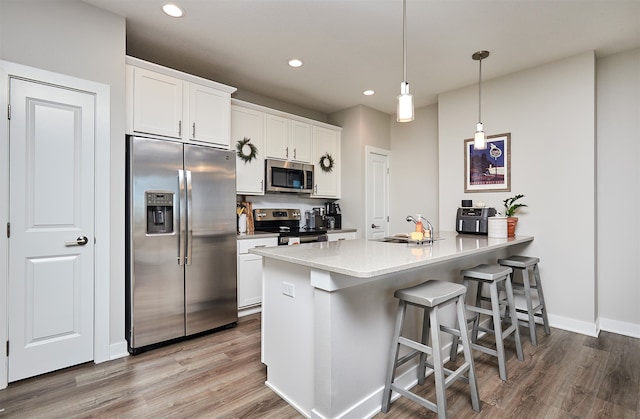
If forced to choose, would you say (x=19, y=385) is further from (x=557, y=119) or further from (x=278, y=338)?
(x=557, y=119)

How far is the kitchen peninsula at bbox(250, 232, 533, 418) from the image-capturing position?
1590 mm

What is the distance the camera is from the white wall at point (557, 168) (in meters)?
2.98

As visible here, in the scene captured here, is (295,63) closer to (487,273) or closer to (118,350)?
(487,273)

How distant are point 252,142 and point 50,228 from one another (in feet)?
7.07

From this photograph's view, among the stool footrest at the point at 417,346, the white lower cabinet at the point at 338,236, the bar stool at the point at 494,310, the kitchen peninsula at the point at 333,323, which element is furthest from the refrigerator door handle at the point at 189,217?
the bar stool at the point at 494,310

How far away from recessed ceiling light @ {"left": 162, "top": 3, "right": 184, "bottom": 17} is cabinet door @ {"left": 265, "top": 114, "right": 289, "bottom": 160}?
162 centimetres

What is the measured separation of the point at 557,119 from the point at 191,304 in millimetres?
4025

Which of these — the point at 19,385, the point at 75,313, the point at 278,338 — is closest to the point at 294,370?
the point at 278,338

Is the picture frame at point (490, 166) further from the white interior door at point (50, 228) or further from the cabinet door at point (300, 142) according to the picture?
the white interior door at point (50, 228)

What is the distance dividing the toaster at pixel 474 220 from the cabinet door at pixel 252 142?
7.74 ft

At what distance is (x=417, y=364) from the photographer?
2117 mm

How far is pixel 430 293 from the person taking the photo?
1.74 m

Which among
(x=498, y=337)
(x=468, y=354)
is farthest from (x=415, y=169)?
(x=468, y=354)

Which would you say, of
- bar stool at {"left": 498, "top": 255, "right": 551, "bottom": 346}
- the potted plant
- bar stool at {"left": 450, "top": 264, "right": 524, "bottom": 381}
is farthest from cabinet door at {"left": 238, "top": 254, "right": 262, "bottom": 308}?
the potted plant
